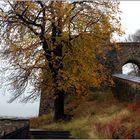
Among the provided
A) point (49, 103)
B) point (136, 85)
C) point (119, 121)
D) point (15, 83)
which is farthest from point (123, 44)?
point (119, 121)

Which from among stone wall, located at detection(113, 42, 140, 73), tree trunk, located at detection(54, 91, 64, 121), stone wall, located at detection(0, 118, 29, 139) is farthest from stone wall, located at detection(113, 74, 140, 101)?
stone wall, located at detection(0, 118, 29, 139)

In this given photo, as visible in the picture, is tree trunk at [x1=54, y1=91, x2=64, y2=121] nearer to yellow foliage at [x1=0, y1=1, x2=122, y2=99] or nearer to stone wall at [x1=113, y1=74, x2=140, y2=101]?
yellow foliage at [x1=0, y1=1, x2=122, y2=99]

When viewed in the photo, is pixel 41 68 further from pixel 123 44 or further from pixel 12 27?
pixel 123 44

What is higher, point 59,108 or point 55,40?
point 55,40

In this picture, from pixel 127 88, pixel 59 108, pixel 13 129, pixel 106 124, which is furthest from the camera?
pixel 127 88

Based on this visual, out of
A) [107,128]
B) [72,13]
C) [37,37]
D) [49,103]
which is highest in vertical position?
[72,13]

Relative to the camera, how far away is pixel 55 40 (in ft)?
70.1

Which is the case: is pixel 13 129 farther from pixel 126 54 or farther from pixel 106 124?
pixel 126 54

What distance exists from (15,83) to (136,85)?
694cm

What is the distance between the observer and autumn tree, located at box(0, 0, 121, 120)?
67.2ft

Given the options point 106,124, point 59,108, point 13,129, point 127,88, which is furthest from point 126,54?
point 13,129

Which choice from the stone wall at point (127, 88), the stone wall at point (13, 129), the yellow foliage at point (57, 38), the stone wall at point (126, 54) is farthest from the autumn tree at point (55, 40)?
the stone wall at point (126, 54)

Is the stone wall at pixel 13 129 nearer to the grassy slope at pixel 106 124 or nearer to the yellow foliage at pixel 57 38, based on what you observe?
the grassy slope at pixel 106 124

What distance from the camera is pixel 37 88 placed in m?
22.1
